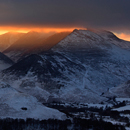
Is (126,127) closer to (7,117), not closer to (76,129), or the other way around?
(76,129)

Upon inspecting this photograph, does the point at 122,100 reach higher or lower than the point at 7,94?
lower

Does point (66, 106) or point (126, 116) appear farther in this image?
point (66, 106)

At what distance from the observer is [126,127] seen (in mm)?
111500

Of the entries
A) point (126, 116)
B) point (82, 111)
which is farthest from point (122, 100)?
point (126, 116)

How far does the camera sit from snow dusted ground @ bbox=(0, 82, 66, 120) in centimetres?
11358

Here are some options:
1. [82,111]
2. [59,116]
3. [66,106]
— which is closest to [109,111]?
[82,111]

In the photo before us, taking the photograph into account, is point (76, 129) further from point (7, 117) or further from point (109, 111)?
point (109, 111)

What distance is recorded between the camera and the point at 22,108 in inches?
4641

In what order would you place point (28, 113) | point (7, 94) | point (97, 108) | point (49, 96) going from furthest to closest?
point (49, 96) < point (97, 108) < point (7, 94) < point (28, 113)

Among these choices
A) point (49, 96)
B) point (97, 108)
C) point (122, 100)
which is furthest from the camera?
point (49, 96)

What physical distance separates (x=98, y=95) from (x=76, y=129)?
92.5 meters

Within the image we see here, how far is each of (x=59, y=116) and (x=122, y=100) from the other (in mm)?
64821

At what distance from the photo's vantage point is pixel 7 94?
12712cm

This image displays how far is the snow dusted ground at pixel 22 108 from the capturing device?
373ft
